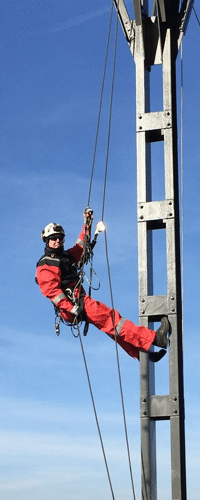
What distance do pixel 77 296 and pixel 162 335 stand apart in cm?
105

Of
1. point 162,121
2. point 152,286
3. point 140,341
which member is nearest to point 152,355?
point 140,341

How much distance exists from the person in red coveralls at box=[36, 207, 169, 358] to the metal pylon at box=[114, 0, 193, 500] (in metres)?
0.14

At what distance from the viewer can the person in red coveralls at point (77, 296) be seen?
676 cm

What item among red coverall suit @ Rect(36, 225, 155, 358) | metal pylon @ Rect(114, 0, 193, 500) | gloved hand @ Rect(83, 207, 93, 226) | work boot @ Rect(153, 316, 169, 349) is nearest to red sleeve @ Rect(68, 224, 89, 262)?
red coverall suit @ Rect(36, 225, 155, 358)

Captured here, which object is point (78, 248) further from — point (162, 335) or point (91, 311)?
point (162, 335)

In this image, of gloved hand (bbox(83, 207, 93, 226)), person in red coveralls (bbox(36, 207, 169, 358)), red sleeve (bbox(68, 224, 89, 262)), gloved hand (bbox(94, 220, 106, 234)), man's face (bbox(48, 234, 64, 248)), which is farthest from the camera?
red sleeve (bbox(68, 224, 89, 262))

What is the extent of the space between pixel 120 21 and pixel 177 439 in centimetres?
418

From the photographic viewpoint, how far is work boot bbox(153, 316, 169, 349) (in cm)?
667

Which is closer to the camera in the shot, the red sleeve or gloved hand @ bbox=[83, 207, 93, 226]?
gloved hand @ bbox=[83, 207, 93, 226]

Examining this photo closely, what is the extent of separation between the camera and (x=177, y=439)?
6496 mm

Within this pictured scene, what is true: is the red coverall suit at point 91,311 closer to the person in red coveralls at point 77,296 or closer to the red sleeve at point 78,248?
the person in red coveralls at point 77,296

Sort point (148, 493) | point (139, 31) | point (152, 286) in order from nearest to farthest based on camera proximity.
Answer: point (148, 493), point (152, 286), point (139, 31)

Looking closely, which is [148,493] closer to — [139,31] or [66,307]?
[66,307]

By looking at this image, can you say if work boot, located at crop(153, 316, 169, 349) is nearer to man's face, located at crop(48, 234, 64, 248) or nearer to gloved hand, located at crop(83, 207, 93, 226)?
gloved hand, located at crop(83, 207, 93, 226)
